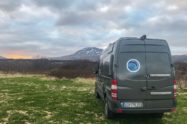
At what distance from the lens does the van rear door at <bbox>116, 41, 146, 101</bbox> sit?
10.8 m

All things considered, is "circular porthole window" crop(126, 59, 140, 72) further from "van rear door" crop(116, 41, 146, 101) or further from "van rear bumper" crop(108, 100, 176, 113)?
"van rear bumper" crop(108, 100, 176, 113)

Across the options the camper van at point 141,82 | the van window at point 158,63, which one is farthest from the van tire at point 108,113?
the van window at point 158,63

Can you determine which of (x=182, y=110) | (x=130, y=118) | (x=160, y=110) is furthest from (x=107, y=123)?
(x=182, y=110)

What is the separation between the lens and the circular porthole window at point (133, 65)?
1089 cm

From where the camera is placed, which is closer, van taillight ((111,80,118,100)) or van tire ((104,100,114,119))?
van taillight ((111,80,118,100))

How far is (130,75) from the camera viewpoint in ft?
35.7

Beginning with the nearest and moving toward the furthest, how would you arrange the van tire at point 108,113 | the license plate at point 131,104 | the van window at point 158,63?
the license plate at point 131,104, the van window at point 158,63, the van tire at point 108,113

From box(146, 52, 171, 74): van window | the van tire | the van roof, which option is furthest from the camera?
the van tire

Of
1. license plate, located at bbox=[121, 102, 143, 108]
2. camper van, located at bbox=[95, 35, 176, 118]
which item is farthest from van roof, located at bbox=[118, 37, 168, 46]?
license plate, located at bbox=[121, 102, 143, 108]

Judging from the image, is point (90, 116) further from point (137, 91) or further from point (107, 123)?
point (137, 91)

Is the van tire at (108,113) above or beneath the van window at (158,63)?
beneath

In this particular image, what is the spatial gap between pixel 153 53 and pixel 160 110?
1.73 metres

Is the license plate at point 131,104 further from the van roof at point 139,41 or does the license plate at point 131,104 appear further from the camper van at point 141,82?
the van roof at point 139,41

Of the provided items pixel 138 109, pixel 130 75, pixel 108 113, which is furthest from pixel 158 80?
pixel 108 113
